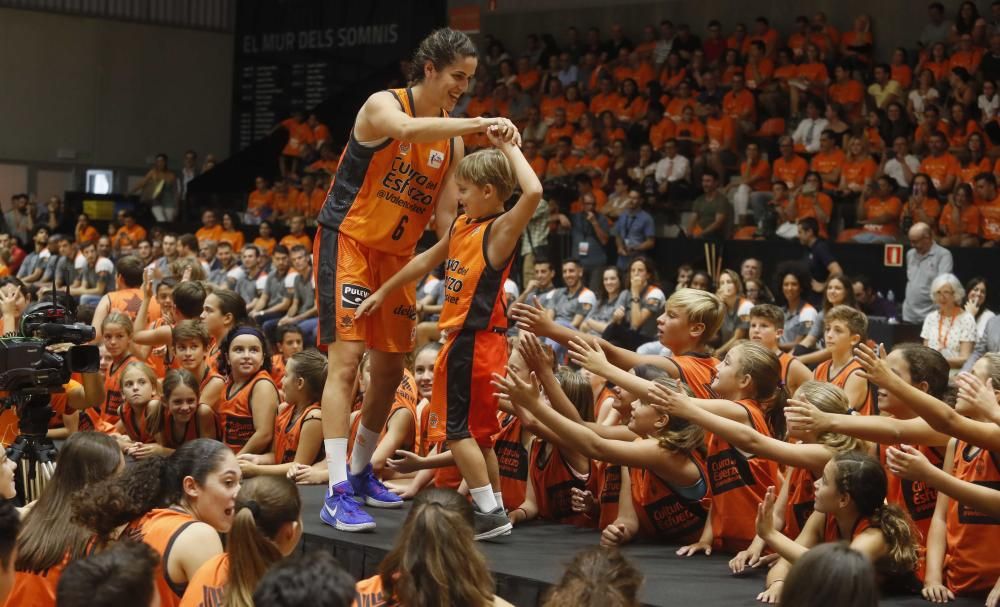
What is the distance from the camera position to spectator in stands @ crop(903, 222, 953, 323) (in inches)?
413

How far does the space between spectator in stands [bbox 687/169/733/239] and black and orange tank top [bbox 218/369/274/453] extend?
7.35m

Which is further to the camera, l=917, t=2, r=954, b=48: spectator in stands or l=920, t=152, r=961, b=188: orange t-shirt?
l=917, t=2, r=954, b=48: spectator in stands

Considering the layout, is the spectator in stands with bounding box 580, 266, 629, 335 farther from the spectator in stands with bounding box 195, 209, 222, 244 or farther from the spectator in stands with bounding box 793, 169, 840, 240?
the spectator in stands with bounding box 195, 209, 222, 244

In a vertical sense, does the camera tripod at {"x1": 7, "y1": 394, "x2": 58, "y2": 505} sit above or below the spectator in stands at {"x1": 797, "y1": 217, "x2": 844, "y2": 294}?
below

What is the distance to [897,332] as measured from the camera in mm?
10078

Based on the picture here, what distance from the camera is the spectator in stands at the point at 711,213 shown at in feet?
42.4

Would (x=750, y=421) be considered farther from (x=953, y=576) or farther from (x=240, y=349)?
(x=240, y=349)

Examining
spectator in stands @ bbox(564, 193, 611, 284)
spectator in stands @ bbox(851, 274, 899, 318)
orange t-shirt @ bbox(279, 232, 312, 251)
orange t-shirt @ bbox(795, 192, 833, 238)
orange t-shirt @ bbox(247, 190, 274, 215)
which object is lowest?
spectator in stands @ bbox(851, 274, 899, 318)

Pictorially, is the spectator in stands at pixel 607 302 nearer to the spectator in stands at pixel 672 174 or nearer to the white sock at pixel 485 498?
the spectator in stands at pixel 672 174

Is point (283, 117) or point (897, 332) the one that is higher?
point (283, 117)

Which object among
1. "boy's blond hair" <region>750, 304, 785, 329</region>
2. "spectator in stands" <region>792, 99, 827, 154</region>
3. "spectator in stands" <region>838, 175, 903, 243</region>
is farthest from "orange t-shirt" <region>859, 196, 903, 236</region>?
"boy's blond hair" <region>750, 304, 785, 329</region>

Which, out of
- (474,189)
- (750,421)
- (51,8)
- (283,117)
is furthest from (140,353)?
(51,8)

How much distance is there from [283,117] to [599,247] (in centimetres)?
1058

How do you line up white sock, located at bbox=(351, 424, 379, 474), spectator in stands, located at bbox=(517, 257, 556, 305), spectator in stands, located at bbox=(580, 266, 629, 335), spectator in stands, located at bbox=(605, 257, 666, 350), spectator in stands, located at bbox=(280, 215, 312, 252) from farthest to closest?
spectator in stands, located at bbox=(280, 215, 312, 252)
spectator in stands, located at bbox=(517, 257, 556, 305)
spectator in stands, located at bbox=(580, 266, 629, 335)
spectator in stands, located at bbox=(605, 257, 666, 350)
white sock, located at bbox=(351, 424, 379, 474)
